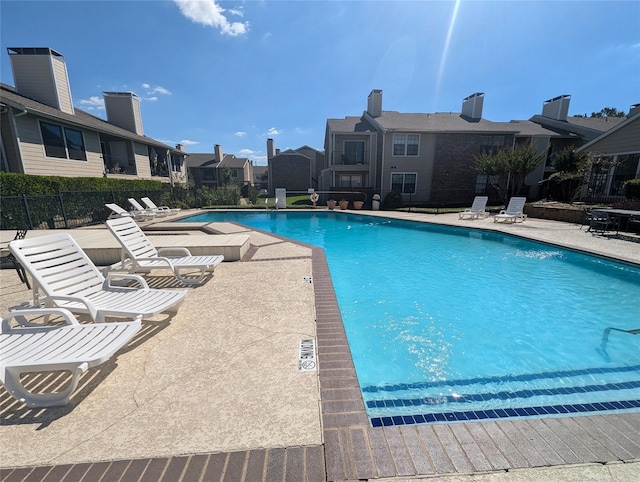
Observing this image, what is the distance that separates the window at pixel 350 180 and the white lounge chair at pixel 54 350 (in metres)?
23.7

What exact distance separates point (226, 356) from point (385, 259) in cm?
647

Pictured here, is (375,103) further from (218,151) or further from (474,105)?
(218,151)

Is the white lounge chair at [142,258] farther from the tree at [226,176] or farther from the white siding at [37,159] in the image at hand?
the tree at [226,176]

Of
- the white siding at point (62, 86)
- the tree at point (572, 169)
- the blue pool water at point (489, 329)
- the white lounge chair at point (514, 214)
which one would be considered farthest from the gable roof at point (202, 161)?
the tree at point (572, 169)

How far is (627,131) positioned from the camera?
15258 millimetres

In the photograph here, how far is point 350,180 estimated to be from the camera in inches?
987

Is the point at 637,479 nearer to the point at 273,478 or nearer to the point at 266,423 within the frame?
the point at 273,478

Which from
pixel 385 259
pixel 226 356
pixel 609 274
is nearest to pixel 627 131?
pixel 609 274

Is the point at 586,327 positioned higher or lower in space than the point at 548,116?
lower

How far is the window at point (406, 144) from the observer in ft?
70.0

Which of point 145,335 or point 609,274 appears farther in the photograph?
point 609,274

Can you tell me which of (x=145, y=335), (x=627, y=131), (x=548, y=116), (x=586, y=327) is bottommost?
(x=586, y=327)

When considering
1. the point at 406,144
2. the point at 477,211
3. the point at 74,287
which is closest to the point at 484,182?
the point at 406,144

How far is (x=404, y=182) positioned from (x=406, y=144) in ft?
9.88
